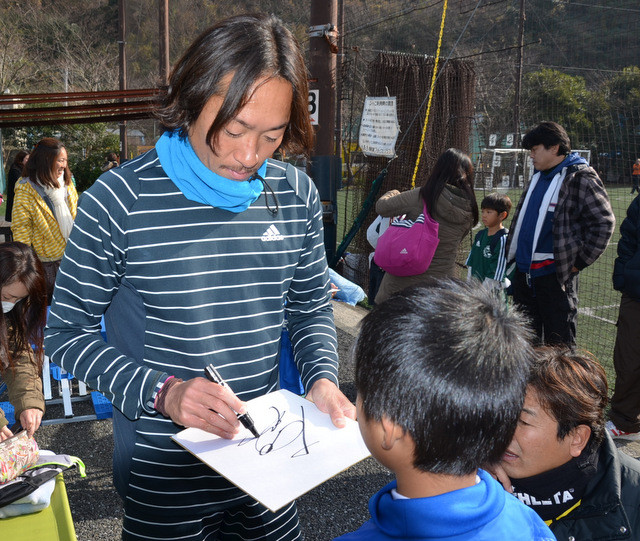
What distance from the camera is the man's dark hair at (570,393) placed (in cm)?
182

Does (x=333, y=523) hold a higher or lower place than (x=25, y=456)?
lower

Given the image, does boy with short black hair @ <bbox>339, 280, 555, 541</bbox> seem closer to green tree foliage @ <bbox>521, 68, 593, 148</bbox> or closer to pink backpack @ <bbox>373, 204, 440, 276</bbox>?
pink backpack @ <bbox>373, 204, 440, 276</bbox>

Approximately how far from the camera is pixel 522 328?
110 cm

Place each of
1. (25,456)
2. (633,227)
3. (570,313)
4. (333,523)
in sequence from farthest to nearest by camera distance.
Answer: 1. (570,313)
2. (633,227)
3. (333,523)
4. (25,456)

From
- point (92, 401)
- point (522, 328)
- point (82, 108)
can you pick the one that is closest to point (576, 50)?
point (82, 108)

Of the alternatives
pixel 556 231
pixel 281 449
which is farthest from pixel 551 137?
pixel 281 449

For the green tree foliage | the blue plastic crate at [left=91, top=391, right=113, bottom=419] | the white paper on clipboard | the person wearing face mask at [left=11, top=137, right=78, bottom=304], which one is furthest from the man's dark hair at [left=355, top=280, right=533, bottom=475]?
the green tree foliage

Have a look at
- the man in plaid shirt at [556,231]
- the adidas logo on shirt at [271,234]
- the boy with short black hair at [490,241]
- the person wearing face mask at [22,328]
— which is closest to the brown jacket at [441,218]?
the man in plaid shirt at [556,231]

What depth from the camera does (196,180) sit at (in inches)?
54.2

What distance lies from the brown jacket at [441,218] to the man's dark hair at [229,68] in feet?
9.61

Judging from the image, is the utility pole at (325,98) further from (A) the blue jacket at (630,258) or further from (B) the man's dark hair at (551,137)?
(A) the blue jacket at (630,258)

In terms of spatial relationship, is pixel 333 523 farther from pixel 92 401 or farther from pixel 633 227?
pixel 633 227

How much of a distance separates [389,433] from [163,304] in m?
0.59

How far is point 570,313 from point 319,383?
3306 mm
